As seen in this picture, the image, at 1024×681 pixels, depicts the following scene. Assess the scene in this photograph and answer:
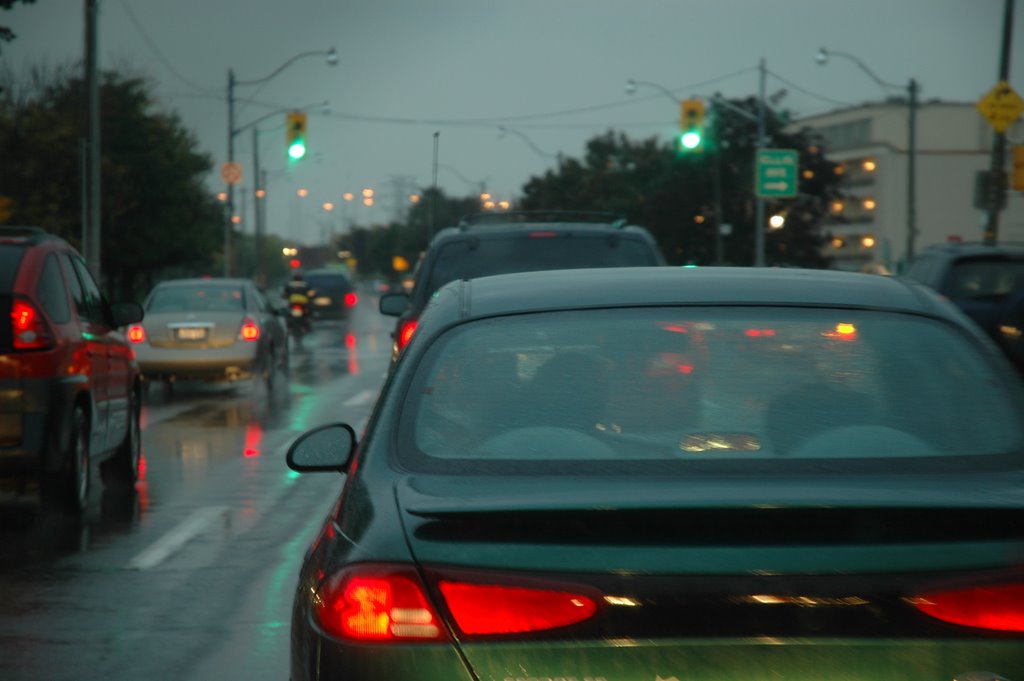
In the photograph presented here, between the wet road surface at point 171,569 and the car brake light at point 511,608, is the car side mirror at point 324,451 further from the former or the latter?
the wet road surface at point 171,569

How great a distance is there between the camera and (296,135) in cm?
3775

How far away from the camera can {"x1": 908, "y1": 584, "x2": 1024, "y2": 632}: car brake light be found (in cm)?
293

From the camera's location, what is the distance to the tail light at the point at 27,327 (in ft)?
31.5

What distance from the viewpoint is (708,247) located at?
83188mm

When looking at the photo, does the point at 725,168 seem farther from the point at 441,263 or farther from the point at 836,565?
the point at 836,565

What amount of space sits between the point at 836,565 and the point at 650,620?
35 centimetres

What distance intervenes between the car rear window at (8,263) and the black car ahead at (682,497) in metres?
6.19

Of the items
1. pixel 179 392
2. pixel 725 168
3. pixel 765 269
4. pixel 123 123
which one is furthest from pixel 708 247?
pixel 765 269

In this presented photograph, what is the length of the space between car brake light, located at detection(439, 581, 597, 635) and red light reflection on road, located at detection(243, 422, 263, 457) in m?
11.5

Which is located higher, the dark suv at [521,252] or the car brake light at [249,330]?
the dark suv at [521,252]

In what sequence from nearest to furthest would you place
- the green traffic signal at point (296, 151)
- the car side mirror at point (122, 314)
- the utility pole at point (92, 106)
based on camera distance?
the car side mirror at point (122, 314)
the utility pole at point (92, 106)
the green traffic signal at point (296, 151)

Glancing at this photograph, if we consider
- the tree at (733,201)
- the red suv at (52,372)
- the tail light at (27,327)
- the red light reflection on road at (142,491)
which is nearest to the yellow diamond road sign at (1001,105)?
the red light reflection on road at (142,491)

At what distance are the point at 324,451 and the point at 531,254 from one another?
745 centimetres

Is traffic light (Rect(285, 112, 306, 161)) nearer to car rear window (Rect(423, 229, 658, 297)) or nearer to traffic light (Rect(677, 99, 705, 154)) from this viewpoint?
traffic light (Rect(677, 99, 705, 154))
